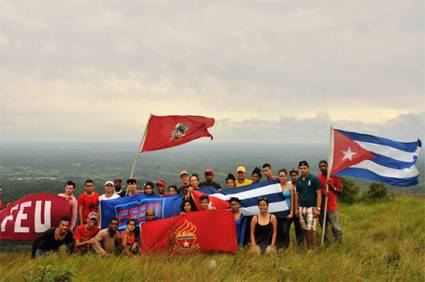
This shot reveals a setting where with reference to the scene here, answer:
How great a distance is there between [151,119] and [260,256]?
20.0ft

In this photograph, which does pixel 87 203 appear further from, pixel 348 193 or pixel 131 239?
pixel 348 193

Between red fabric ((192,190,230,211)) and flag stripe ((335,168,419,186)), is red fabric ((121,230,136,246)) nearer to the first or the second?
red fabric ((192,190,230,211))

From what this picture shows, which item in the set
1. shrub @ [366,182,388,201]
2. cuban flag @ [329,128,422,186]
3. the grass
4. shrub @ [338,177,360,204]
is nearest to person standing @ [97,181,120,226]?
the grass

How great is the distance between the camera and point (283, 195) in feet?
28.3

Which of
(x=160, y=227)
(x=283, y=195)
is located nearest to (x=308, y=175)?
(x=283, y=195)

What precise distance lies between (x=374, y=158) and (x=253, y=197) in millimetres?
3485

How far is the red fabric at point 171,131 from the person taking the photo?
11.2 metres

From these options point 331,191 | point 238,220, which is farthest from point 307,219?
point 238,220

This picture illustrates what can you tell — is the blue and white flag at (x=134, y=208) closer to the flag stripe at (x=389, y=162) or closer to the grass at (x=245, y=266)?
the grass at (x=245, y=266)

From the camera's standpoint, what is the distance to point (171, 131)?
11.4 metres

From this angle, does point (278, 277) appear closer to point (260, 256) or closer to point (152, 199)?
point (260, 256)

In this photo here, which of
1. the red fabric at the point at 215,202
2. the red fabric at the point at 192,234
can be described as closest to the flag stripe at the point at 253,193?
the red fabric at the point at 215,202

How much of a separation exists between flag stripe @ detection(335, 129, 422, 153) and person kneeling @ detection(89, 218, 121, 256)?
6.58 m

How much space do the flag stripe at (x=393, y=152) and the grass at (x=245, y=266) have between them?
2.29 metres
